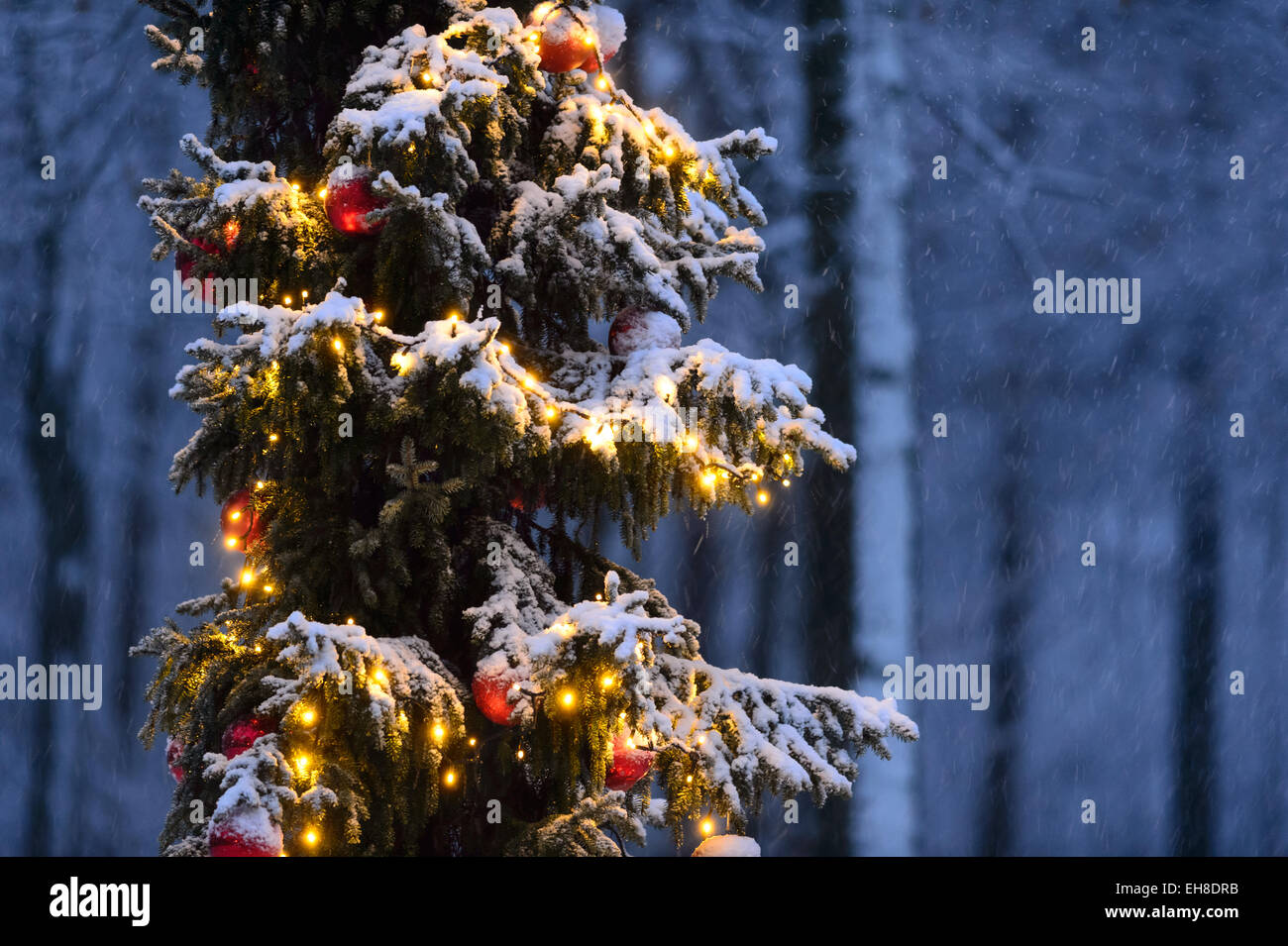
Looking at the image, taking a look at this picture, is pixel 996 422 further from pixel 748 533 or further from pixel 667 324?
pixel 667 324

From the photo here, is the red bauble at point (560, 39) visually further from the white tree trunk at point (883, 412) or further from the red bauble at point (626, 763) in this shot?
the white tree trunk at point (883, 412)

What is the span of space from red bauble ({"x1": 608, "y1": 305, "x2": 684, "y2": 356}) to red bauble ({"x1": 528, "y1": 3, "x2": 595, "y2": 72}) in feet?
2.43

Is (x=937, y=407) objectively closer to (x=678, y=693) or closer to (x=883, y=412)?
(x=883, y=412)

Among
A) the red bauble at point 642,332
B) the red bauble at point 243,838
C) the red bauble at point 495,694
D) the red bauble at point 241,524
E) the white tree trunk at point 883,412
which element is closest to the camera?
the red bauble at point 243,838

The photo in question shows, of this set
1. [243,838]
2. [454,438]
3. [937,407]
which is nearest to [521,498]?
[454,438]

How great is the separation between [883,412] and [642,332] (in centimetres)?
478

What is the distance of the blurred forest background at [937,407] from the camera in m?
8.21

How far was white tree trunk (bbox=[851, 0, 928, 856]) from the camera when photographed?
26.5 feet

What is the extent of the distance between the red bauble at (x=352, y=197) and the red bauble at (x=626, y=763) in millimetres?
1486

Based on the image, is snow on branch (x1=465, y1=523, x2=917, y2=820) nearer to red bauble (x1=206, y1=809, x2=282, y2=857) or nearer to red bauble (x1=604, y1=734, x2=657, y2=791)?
red bauble (x1=604, y1=734, x2=657, y2=791)

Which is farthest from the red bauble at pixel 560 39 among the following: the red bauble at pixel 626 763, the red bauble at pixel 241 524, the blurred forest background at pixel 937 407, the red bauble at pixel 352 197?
the blurred forest background at pixel 937 407

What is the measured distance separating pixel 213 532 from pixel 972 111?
5.70 meters

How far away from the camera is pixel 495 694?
3.30 meters

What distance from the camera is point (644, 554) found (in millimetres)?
8484
